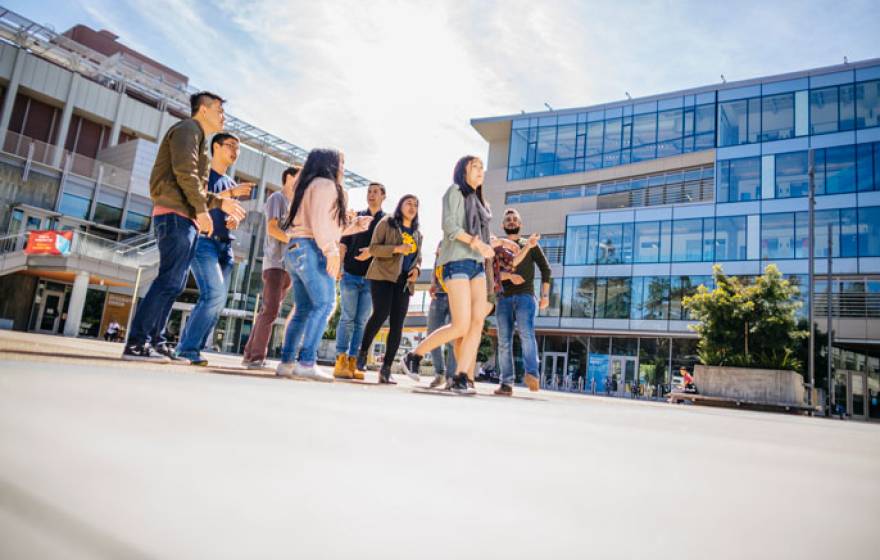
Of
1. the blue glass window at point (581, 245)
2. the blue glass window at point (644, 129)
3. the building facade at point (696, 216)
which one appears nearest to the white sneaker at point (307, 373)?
the building facade at point (696, 216)

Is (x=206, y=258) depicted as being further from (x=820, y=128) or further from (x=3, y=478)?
(x=820, y=128)

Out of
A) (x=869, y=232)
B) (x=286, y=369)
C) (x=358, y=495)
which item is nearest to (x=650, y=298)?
(x=869, y=232)

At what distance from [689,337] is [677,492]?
3184cm

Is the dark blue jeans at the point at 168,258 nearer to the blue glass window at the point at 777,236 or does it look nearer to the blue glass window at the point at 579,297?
the blue glass window at the point at 777,236

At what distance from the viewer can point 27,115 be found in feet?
104

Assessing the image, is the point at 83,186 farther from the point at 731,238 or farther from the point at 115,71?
the point at 731,238

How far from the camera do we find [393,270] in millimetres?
5250

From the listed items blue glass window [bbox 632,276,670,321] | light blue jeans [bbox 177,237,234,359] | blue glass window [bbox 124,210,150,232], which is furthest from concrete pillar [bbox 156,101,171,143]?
light blue jeans [bbox 177,237,234,359]

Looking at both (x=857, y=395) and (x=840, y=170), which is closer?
(x=840, y=170)

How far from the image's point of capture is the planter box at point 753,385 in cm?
1553

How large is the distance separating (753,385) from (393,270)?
14663 millimetres

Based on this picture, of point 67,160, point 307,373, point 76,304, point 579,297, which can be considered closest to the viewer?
point 307,373

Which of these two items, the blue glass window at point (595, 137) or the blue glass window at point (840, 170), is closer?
the blue glass window at point (840, 170)

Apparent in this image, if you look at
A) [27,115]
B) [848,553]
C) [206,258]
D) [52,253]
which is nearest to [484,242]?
[206,258]
